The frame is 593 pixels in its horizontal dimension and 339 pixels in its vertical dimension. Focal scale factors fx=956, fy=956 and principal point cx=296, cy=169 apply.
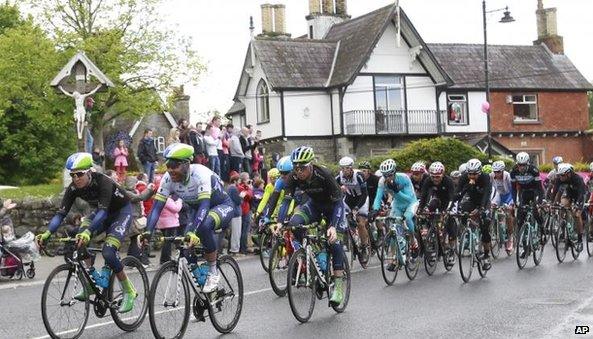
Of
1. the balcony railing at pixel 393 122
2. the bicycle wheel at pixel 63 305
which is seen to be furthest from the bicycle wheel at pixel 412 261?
the balcony railing at pixel 393 122

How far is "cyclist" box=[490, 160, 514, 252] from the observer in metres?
19.3

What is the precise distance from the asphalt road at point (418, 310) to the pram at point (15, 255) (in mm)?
665

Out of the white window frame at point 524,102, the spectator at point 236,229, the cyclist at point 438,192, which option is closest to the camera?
the cyclist at point 438,192

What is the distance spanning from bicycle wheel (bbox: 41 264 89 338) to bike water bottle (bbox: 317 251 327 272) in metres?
2.86

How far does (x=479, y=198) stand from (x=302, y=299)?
19.1 feet

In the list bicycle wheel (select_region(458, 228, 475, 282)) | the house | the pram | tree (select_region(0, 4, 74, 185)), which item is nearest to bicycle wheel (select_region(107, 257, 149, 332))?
bicycle wheel (select_region(458, 228, 475, 282))

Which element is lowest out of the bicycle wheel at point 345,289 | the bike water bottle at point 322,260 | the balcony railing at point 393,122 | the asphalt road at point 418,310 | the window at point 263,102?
the asphalt road at point 418,310

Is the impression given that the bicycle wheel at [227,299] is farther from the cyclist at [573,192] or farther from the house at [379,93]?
the house at [379,93]

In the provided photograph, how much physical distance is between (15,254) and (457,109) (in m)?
33.0

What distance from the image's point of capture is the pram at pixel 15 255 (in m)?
17.1

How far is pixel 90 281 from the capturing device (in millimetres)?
10141

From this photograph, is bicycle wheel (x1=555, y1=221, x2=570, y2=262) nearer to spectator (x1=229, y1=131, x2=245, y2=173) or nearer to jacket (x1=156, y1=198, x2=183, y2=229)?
jacket (x1=156, y1=198, x2=183, y2=229)

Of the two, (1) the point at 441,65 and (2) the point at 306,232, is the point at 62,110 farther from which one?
(2) the point at 306,232

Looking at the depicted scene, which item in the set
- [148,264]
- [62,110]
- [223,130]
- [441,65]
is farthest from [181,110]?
[148,264]
